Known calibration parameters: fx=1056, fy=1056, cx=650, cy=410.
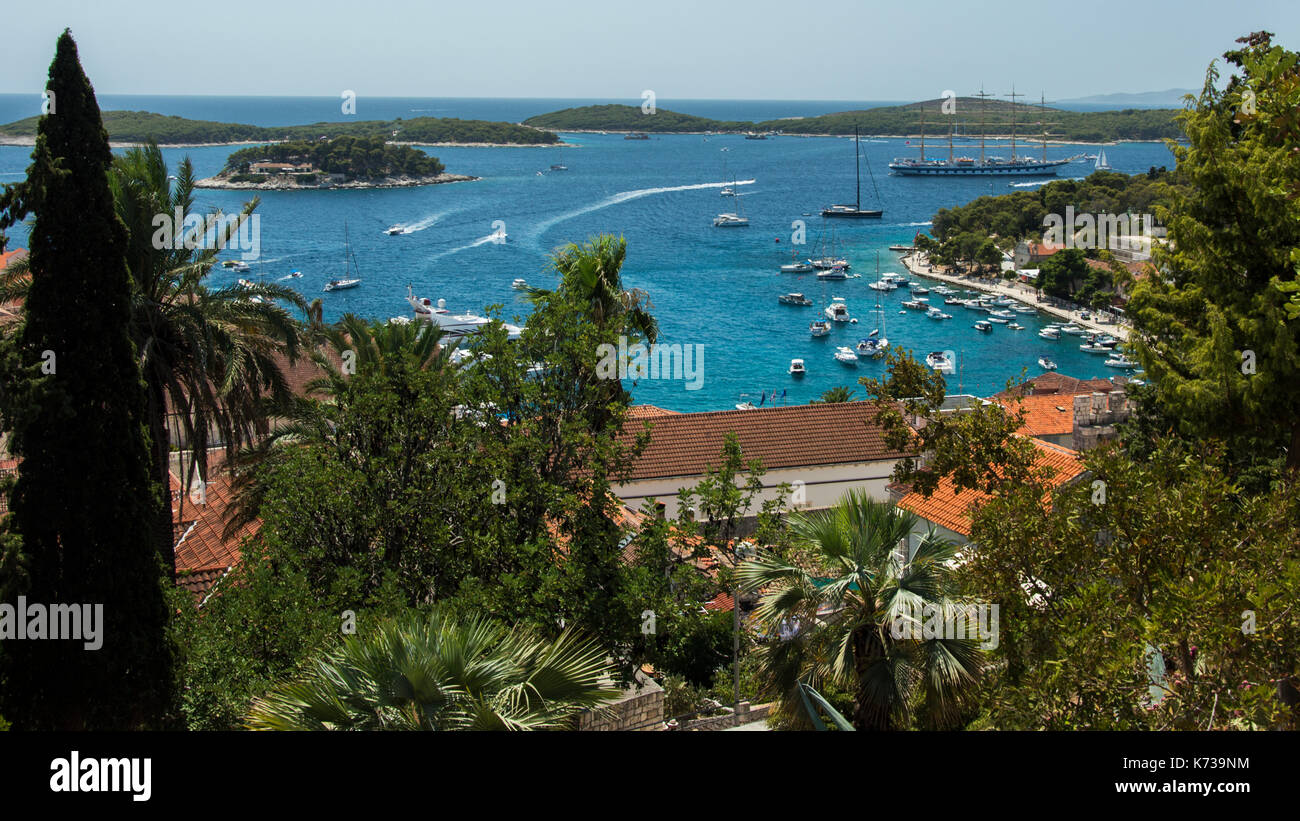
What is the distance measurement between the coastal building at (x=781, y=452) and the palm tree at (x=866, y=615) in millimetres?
14530

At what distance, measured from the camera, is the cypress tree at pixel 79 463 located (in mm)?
10094

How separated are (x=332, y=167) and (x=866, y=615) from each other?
163917 mm

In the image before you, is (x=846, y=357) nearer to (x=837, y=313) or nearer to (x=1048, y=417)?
(x=837, y=313)

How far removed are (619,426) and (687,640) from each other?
3.08 m

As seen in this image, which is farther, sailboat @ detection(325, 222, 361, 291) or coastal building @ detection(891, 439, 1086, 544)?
sailboat @ detection(325, 222, 361, 291)

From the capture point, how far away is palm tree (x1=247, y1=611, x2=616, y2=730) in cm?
669

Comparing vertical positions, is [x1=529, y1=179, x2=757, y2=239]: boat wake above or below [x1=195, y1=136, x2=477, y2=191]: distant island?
below

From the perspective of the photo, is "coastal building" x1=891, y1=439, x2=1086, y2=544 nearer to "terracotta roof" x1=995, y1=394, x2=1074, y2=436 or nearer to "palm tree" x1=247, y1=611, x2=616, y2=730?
"terracotta roof" x1=995, y1=394, x2=1074, y2=436

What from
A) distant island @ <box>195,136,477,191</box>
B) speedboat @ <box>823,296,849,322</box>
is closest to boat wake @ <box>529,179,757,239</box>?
distant island @ <box>195,136,477,191</box>

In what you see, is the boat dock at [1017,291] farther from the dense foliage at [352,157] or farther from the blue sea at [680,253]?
the dense foliage at [352,157]

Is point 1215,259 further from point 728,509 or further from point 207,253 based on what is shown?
point 207,253

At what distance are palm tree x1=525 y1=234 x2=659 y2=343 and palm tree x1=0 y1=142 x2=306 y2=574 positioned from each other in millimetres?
4303

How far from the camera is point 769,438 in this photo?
1067 inches
